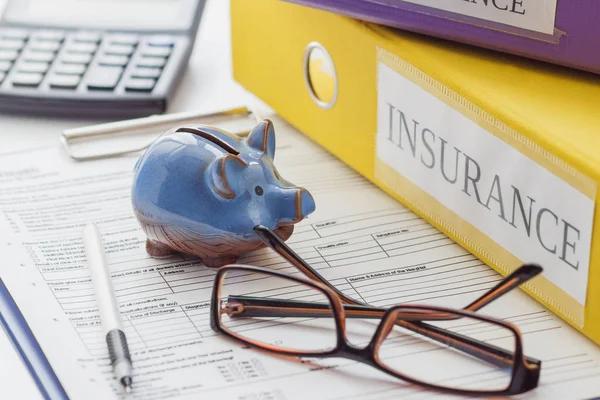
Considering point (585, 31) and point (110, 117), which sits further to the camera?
point (110, 117)

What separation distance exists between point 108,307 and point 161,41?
12.9 inches

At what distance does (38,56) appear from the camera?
29.4 inches

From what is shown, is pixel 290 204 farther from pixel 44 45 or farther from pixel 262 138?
pixel 44 45

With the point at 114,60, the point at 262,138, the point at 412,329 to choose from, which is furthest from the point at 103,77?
the point at 412,329

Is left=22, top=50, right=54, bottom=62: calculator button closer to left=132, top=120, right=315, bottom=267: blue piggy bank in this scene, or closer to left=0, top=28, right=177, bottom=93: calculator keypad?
left=0, top=28, right=177, bottom=93: calculator keypad

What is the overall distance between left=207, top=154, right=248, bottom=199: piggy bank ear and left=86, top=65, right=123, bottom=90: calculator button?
0.82 ft

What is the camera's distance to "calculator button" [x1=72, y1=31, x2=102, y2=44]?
30.3 inches

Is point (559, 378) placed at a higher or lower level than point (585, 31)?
lower

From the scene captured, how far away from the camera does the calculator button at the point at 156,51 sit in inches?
29.8

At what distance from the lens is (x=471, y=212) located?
1.75 ft

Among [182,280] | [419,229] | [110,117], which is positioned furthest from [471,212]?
[110,117]

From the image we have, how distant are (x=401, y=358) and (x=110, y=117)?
34 centimetres

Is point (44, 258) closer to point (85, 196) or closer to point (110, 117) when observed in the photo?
point (85, 196)

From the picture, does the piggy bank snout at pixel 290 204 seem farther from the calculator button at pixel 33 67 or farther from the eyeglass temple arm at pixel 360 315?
the calculator button at pixel 33 67
